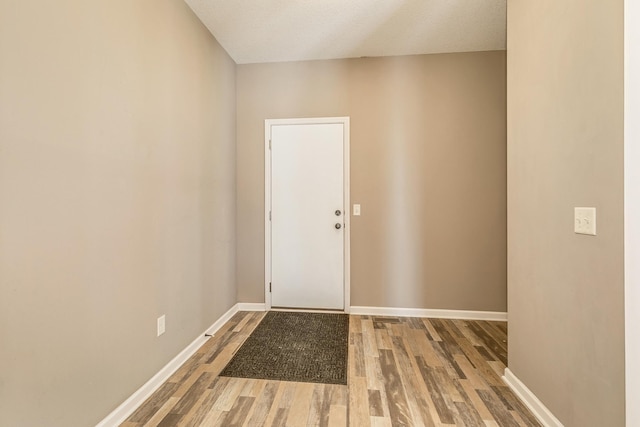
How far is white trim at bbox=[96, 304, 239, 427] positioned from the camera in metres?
1.52

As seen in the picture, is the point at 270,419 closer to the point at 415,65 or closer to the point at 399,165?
the point at 399,165

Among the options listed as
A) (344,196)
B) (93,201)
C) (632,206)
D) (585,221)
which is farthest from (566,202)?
(93,201)

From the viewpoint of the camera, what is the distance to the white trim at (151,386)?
4.97ft

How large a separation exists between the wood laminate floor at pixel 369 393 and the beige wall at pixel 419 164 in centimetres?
70

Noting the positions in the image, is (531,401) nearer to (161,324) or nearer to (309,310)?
(309,310)

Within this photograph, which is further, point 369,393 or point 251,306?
point 251,306

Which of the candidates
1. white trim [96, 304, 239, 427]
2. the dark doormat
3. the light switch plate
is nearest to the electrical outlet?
white trim [96, 304, 239, 427]

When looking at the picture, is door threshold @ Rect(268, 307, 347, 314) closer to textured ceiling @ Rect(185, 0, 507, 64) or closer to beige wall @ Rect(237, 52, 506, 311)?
beige wall @ Rect(237, 52, 506, 311)

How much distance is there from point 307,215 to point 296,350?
1.39 metres

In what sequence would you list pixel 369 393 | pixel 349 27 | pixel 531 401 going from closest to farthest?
1. pixel 531 401
2. pixel 369 393
3. pixel 349 27

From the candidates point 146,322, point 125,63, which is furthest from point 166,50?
point 146,322

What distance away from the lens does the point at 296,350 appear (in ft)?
7.63

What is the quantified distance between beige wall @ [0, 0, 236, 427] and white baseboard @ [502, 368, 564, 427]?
230 centimetres

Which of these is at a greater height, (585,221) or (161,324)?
(585,221)
